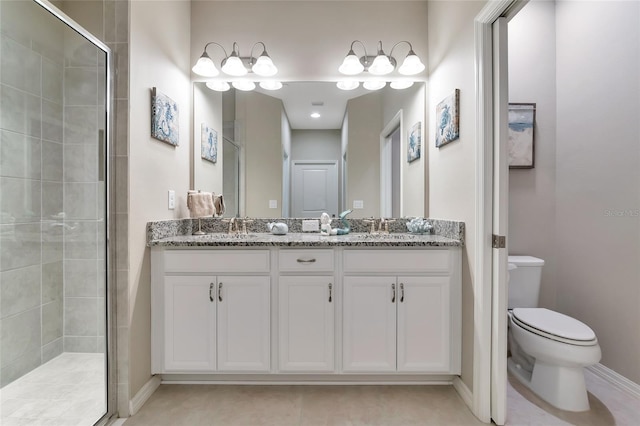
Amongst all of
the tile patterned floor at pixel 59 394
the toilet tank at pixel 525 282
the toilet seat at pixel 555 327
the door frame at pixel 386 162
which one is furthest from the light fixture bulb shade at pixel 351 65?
the tile patterned floor at pixel 59 394

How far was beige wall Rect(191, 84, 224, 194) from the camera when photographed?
223 centimetres

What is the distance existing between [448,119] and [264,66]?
132cm

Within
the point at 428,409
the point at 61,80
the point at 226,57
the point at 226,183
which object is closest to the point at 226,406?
the point at 428,409

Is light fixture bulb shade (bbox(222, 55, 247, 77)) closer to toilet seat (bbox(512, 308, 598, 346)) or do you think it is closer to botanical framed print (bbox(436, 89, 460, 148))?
botanical framed print (bbox(436, 89, 460, 148))

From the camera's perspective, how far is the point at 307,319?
1715mm

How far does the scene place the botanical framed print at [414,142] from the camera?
86.5 inches

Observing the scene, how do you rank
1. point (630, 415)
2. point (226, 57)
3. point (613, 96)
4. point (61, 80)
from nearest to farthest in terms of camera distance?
point (630, 415) → point (61, 80) → point (613, 96) → point (226, 57)

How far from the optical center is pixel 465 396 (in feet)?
5.40

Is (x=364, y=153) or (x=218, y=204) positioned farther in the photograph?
(x=364, y=153)

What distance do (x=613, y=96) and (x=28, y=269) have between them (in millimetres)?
3646

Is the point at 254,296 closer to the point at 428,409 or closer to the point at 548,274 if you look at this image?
the point at 428,409

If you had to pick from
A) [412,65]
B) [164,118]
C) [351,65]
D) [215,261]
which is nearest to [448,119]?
[412,65]

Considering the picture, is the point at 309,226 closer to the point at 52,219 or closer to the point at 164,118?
the point at 164,118

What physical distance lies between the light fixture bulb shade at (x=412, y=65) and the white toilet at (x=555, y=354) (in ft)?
5.74
